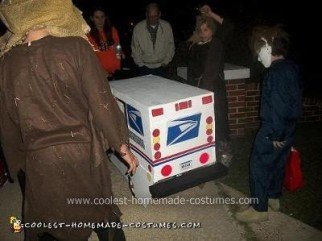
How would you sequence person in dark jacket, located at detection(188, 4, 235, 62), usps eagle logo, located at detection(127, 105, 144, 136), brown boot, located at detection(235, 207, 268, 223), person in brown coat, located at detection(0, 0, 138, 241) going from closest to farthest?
person in brown coat, located at detection(0, 0, 138, 241)
usps eagle logo, located at detection(127, 105, 144, 136)
brown boot, located at detection(235, 207, 268, 223)
person in dark jacket, located at detection(188, 4, 235, 62)

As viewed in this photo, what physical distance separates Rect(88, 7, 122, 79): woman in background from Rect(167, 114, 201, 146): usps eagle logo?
9.01 ft

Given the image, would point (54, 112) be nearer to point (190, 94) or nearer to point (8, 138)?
point (8, 138)

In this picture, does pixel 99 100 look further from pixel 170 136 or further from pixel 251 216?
pixel 251 216

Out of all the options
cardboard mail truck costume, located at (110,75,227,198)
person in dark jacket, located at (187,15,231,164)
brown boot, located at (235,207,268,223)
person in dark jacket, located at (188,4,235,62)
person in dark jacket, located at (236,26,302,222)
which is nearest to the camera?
person in dark jacket, located at (236,26,302,222)

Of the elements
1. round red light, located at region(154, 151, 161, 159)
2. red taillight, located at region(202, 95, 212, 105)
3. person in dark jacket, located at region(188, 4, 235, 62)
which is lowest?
round red light, located at region(154, 151, 161, 159)

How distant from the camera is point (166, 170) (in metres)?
3.57

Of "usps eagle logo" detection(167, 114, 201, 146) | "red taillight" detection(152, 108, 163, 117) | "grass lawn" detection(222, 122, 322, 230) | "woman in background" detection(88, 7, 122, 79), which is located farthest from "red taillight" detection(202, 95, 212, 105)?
"woman in background" detection(88, 7, 122, 79)

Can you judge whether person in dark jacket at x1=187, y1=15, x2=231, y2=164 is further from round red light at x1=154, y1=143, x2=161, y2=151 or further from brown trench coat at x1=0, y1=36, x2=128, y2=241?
brown trench coat at x1=0, y1=36, x2=128, y2=241

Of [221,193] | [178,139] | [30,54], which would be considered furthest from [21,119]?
[221,193]

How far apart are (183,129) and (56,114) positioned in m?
1.59

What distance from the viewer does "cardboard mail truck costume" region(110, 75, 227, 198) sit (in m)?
3.37

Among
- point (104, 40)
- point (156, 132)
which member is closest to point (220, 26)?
point (104, 40)

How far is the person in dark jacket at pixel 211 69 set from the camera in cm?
456

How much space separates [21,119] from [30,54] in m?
0.46
